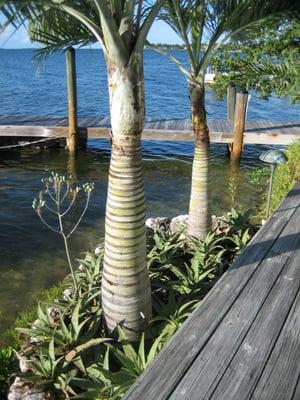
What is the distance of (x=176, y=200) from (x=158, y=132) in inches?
150

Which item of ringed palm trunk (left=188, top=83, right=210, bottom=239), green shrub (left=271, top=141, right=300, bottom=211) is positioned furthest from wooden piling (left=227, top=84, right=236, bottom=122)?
ringed palm trunk (left=188, top=83, right=210, bottom=239)

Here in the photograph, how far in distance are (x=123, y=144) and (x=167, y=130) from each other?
11349mm

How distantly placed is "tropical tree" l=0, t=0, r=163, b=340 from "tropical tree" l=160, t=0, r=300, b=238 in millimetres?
1646

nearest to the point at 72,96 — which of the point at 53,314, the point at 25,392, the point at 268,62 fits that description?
the point at 268,62

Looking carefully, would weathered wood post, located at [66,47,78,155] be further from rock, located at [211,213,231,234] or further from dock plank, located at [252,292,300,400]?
dock plank, located at [252,292,300,400]

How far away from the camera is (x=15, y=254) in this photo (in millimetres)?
8828

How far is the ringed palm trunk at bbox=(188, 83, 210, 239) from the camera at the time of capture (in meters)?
6.31

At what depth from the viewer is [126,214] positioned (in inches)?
165

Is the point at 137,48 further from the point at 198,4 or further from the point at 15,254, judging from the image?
the point at 15,254

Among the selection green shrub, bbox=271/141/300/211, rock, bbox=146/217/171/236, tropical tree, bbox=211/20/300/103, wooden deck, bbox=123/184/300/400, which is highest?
tropical tree, bbox=211/20/300/103

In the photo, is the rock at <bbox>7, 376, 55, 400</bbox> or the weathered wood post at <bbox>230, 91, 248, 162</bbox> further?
the weathered wood post at <bbox>230, 91, 248, 162</bbox>

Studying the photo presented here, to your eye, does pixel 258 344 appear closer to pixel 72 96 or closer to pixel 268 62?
pixel 268 62

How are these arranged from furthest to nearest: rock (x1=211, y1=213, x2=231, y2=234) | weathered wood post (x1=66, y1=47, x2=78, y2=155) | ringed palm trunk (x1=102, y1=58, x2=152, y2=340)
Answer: weathered wood post (x1=66, y1=47, x2=78, y2=155) → rock (x1=211, y1=213, x2=231, y2=234) → ringed palm trunk (x1=102, y1=58, x2=152, y2=340)

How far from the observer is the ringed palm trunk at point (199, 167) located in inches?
248
